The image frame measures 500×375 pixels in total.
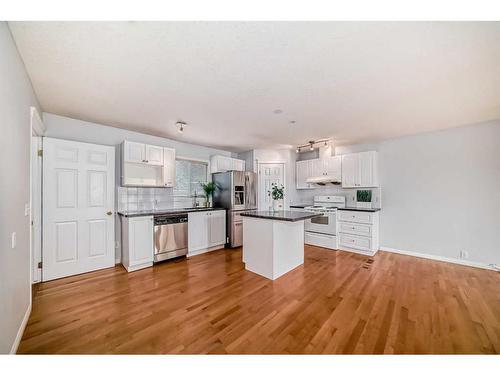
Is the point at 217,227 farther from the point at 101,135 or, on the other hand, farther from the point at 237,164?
the point at 101,135

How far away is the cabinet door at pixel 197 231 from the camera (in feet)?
13.1

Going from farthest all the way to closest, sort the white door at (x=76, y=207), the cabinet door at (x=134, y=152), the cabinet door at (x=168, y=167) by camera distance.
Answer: the cabinet door at (x=168, y=167) → the cabinet door at (x=134, y=152) → the white door at (x=76, y=207)

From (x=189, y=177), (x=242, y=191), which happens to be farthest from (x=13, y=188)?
(x=242, y=191)

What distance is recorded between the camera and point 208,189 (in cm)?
475

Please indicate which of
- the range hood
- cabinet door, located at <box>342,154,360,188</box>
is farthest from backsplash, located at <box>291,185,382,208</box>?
cabinet door, located at <box>342,154,360,188</box>

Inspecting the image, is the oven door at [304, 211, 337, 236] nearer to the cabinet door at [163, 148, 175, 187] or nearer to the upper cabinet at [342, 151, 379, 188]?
the upper cabinet at [342, 151, 379, 188]

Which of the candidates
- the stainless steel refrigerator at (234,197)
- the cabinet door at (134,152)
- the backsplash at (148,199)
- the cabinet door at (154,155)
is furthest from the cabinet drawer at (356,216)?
the cabinet door at (134,152)

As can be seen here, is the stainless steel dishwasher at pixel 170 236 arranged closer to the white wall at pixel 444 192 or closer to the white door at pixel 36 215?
the white door at pixel 36 215

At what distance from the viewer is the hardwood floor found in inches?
64.6

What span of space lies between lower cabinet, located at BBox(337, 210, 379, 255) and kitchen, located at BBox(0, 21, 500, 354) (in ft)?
0.12

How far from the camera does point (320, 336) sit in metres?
1.72

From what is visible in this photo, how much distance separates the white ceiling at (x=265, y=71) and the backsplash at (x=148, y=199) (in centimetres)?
126

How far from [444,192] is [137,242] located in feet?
18.1
